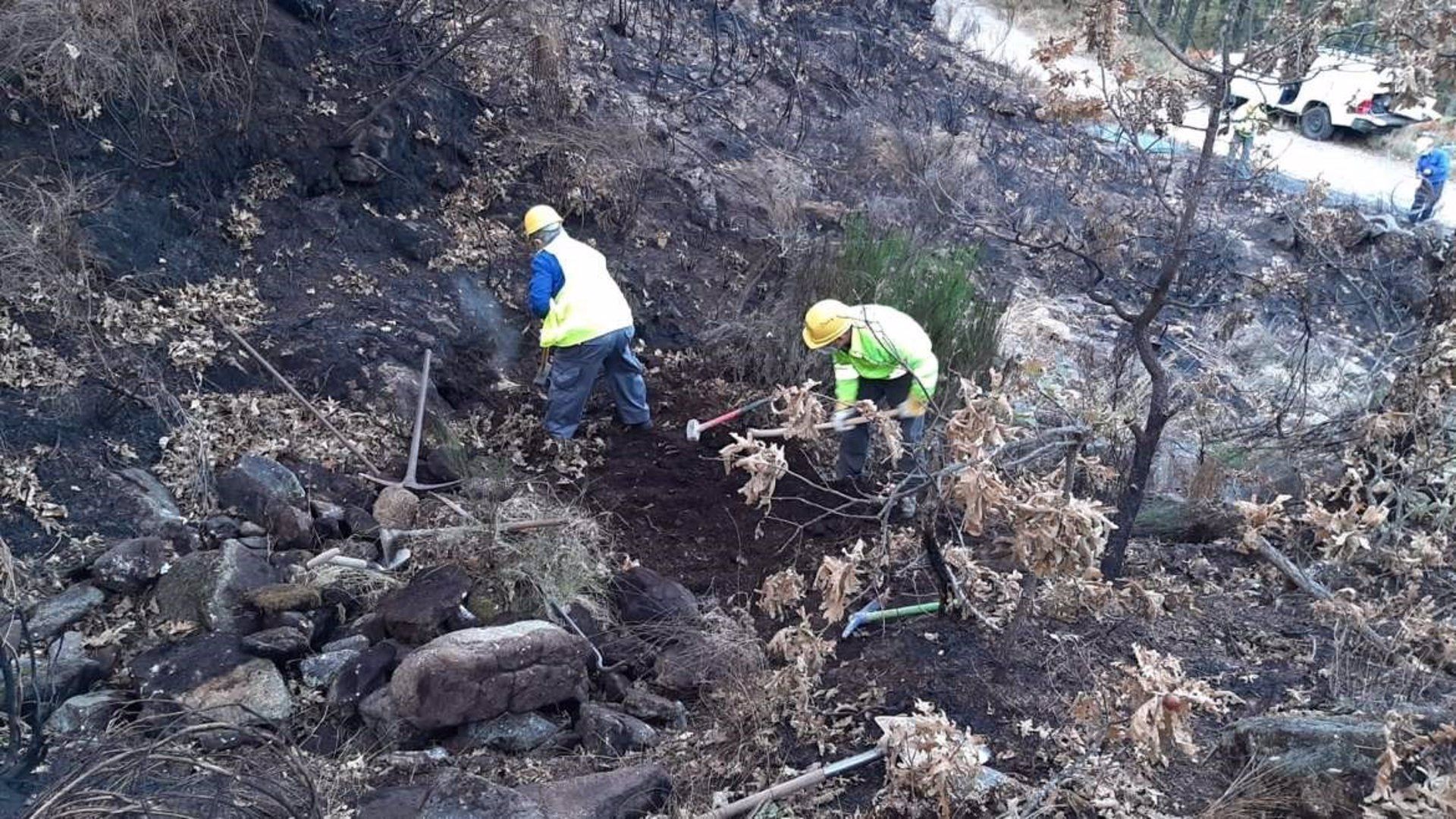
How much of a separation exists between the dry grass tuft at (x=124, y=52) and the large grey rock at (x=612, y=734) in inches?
175

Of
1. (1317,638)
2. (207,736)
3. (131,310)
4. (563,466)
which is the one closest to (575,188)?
(563,466)

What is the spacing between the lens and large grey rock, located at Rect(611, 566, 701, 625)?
15.4 ft

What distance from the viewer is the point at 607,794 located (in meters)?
3.48

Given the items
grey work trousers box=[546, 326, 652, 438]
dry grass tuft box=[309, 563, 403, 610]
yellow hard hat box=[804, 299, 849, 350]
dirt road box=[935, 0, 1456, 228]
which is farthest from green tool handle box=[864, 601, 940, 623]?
dirt road box=[935, 0, 1456, 228]

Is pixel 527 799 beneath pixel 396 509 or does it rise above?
above

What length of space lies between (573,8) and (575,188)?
2732mm

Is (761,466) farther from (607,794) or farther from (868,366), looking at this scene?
(868,366)

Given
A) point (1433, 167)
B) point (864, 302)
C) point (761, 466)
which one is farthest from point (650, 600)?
point (1433, 167)

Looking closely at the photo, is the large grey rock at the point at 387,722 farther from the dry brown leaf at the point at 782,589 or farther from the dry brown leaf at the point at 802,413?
the dry brown leaf at the point at 802,413

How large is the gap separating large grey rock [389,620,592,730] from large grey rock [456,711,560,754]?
34 mm

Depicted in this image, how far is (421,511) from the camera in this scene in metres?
5.21

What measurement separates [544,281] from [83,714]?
120 inches

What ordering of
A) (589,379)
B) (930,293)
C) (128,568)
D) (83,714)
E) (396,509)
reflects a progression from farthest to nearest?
(930,293)
(589,379)
(396,509)
(128,568)
(83,714)

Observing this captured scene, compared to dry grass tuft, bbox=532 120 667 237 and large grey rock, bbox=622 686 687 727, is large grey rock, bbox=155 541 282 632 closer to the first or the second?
large grey rock, bbox=622 686 687 727
